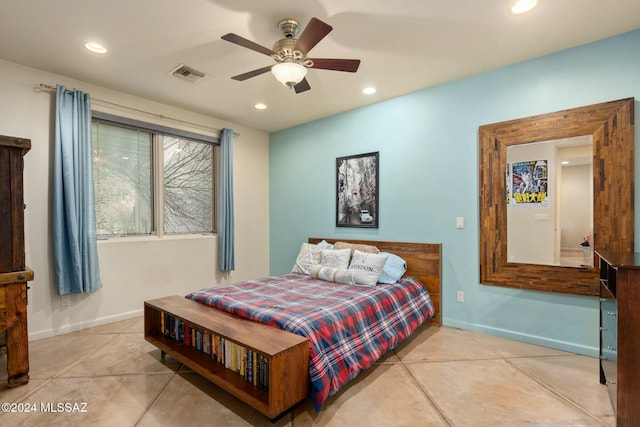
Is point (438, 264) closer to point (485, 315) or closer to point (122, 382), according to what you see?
point (485, 315)

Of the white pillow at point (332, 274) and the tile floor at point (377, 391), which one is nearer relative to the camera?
the tile floor at point (377, 391)

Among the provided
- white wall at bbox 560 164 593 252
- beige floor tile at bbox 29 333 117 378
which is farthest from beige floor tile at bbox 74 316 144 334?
white wall at bbox 560 164 593 252

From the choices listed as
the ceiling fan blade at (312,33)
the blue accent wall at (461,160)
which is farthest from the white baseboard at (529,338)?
the ceiling fan blade at (312,33)

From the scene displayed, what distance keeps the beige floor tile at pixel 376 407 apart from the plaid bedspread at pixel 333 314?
0.14 meters

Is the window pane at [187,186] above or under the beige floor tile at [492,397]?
above

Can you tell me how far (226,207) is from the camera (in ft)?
14.4

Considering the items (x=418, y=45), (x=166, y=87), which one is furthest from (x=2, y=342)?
(x=418, y=45)

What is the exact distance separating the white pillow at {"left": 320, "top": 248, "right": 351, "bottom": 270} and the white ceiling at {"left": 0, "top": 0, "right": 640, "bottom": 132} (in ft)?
6.03

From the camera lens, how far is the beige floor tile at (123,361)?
7.82 ft

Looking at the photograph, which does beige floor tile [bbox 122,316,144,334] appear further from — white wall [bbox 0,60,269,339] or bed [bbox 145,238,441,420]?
bed [bbox 145,238,441,420]

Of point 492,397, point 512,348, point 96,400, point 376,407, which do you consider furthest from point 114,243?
point 512,348

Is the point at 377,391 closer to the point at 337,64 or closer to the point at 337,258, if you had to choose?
the point at 337,258

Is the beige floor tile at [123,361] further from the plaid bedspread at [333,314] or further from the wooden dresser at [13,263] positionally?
the plaid bedspread at [333,314]

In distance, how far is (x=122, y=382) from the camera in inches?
87.7
